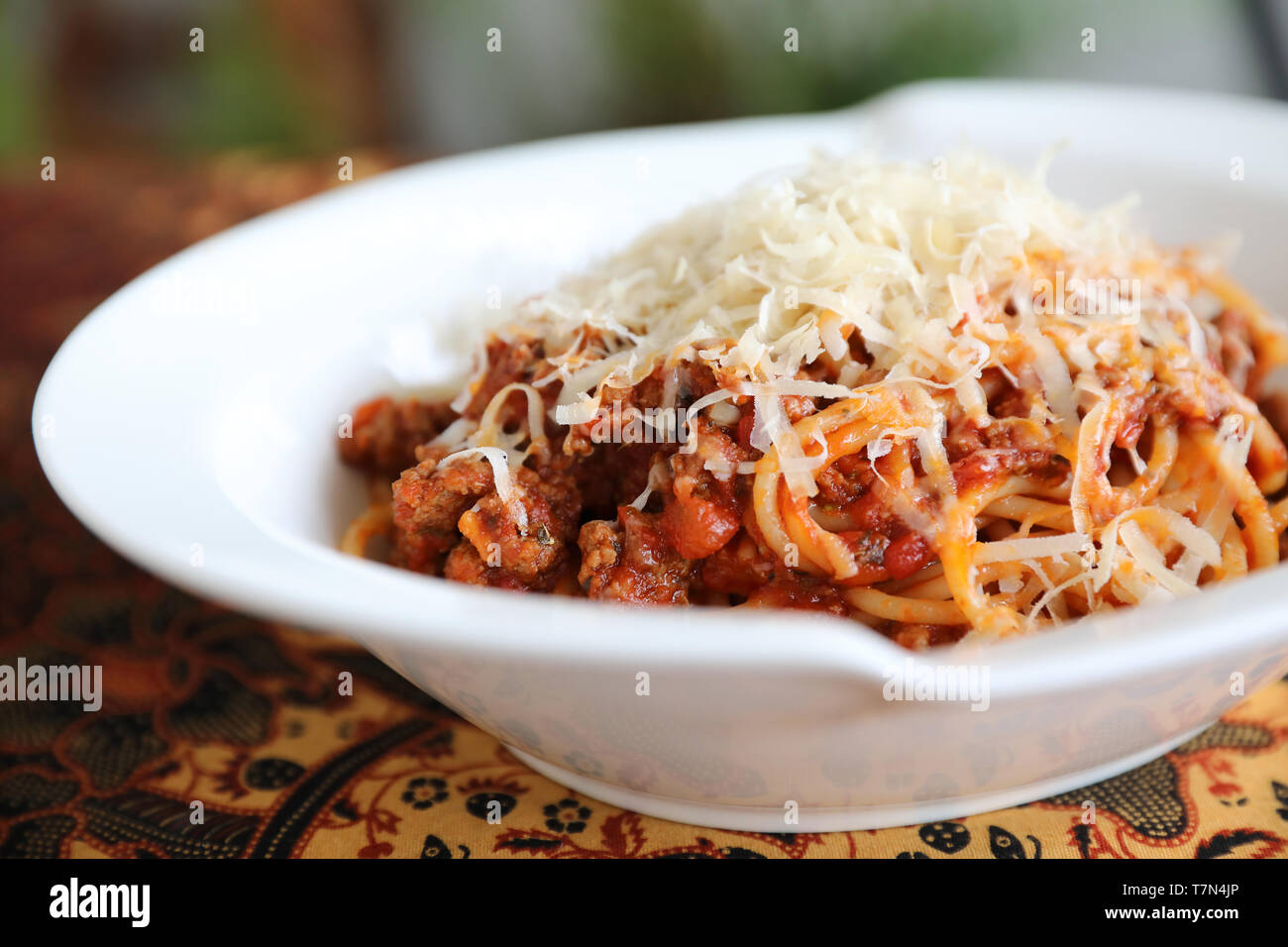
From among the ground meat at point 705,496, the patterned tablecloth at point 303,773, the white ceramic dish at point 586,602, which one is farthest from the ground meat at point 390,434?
the ground meat at point 705,496

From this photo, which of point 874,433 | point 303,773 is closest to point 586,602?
point 874,433

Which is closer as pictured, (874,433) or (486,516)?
(874,433)

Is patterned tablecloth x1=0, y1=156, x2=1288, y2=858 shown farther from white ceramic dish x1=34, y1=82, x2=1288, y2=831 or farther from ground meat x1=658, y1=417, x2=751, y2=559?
ground meat x1=658, y1=417, x2=751, y2=559

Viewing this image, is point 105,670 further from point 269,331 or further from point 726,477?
point 726,477

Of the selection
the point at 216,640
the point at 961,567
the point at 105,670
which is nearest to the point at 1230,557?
the point at 961,567
